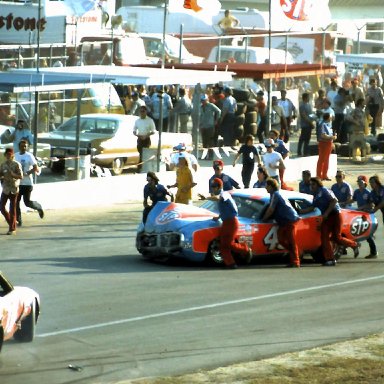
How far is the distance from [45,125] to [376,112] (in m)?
13.2

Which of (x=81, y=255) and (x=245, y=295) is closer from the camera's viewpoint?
(x=245, y=295)

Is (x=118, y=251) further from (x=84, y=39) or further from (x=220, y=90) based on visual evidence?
(x=84, y=39)

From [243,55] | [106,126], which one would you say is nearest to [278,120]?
[106,126]

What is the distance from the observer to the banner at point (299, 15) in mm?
41344

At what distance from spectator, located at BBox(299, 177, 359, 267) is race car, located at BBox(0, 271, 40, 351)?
779 cm

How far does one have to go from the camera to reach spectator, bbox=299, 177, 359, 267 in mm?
21188

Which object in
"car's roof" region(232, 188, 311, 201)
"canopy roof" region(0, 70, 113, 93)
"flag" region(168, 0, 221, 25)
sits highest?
"flag" region(168, 0, 221, 25)

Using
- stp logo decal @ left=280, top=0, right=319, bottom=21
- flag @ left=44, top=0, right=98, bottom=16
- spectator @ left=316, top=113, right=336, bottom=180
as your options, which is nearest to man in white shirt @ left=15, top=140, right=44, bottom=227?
spectator @ left=316, top=113, right=336, bottom=180

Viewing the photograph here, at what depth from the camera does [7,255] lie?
21.3 m

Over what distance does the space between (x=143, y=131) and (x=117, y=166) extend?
40.1 inches

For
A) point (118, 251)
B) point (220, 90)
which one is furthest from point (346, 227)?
point (220, 90)

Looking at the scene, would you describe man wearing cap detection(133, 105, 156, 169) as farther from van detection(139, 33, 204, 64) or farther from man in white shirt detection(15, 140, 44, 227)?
van detection(139, 33, 204, 64)

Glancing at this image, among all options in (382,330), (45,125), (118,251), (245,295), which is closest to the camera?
(382,330)

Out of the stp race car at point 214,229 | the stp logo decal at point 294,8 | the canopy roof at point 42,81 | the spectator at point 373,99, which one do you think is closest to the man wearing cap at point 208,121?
Answer: the canopy roof at point 42,81
